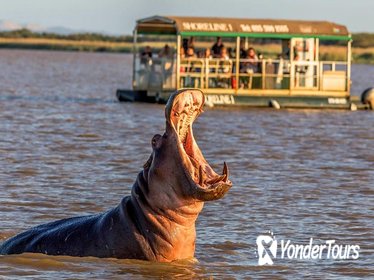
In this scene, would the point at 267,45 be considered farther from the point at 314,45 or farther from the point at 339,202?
the point at 339,202

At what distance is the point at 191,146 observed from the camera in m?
7.26

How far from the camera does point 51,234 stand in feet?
25.8

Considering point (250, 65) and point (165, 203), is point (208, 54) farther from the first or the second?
point (165, 203)

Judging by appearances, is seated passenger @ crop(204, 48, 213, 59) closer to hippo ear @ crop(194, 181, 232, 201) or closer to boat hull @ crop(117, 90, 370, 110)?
boat hull @ crop(117, 90, 370, 110)

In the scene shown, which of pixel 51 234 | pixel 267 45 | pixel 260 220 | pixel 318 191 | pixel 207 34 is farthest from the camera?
pixel 267 45

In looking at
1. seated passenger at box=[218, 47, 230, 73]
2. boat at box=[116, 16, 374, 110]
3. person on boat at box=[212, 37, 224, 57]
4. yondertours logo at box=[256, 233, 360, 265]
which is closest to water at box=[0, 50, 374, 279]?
yondertours logo at box=[256, 233, 360, 265]

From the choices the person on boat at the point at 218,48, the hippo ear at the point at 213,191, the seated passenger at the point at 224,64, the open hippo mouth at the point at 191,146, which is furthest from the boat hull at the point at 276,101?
the hippo ear at the point at 213,191

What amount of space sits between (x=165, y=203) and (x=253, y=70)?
1937 cm

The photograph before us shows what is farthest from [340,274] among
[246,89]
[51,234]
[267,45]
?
[267,45]

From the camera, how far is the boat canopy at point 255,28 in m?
26.1

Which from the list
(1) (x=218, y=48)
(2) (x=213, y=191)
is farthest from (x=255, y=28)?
(2) (x=213, y=191)

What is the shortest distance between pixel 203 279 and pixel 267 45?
61.8 metres

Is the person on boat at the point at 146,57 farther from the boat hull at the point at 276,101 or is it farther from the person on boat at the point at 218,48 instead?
the person on boat at the point at 218,48

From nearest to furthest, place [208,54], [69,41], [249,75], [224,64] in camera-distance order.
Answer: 1. [249,75]
2. [208,54]
3. [224,64]
4. [69,41]
